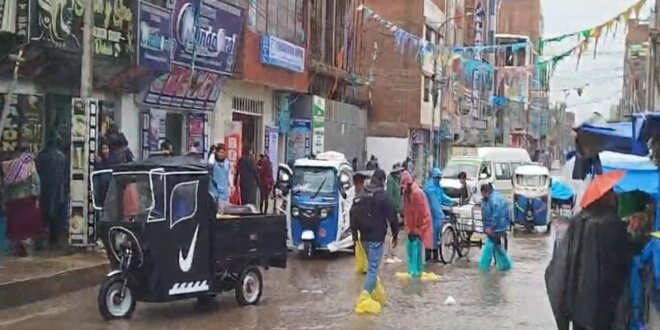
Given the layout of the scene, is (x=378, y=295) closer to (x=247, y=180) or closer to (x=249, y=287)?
(x=249, y=287)

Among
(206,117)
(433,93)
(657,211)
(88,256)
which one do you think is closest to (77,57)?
(88,256)

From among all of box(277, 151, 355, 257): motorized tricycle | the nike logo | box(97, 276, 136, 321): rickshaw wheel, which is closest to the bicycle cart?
box(277, 151, 355, 257): motorized tricycle

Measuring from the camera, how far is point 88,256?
16344 mm

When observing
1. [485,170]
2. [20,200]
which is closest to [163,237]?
[20,200]

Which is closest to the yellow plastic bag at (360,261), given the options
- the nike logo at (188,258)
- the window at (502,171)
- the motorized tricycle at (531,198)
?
the nike logo at (188,258)

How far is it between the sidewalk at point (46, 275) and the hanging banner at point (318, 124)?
19.9 meters

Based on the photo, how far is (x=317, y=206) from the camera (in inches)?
786

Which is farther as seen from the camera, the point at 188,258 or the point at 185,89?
the point at 185,89

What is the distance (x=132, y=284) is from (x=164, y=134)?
12978 mm

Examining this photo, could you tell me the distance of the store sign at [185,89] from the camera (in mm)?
23703

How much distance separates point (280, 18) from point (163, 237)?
847 inches

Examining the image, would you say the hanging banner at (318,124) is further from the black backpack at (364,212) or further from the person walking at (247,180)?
the black backpack at (364,212)

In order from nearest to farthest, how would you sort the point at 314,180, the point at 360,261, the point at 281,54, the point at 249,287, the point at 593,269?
the point at 593,269, the point at 249,287, the point at 360,261, the point at 314,180, the point at 281,54

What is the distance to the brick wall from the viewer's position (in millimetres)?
56344
